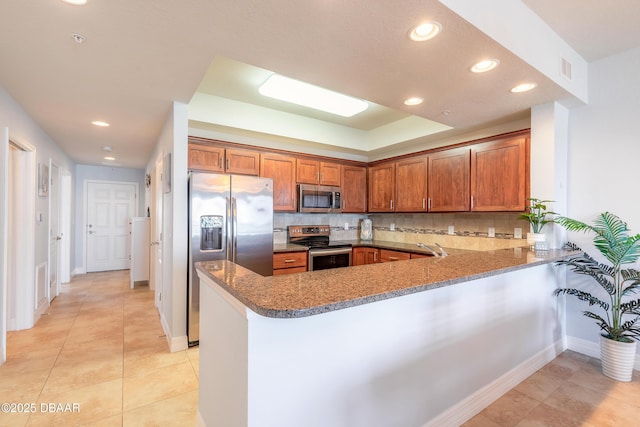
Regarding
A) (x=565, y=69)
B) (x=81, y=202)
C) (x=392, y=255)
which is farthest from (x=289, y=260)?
(x=81, y=202)

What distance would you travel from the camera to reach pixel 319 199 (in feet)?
14.1

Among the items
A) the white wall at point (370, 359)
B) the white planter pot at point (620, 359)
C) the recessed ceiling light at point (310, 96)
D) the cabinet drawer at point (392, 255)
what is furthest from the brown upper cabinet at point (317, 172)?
the white planter pot at point (620, 359)

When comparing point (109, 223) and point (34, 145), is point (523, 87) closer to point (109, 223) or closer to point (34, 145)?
point (34, 145)

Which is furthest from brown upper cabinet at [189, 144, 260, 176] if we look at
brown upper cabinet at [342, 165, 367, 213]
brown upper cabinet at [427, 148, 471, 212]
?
brown upper cabinet at [427, 148, 471, 212]

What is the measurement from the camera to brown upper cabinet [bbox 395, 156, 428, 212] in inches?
155

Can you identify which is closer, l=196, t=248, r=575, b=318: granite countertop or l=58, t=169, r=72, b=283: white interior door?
l=196, t=248, r=575, b=318: granite countertop

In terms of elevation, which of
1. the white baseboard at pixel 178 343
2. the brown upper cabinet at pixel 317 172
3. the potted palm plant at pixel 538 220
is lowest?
the white baseboard at pixel 178 343

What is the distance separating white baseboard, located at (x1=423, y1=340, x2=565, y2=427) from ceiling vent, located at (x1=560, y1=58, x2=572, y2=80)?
2.25 metres

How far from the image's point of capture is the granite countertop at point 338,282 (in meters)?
1.05

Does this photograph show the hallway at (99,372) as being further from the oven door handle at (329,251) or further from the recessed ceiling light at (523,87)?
the recessed ceiling light at (523,87)

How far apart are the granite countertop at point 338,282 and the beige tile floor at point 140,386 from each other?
952 mm

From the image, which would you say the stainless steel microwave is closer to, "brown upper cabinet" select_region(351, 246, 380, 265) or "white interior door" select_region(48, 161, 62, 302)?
"brown upper cabinet" select_region(351, 246, 380, 265)

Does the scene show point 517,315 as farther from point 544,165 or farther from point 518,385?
point 544,165

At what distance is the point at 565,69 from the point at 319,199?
2877 mm
